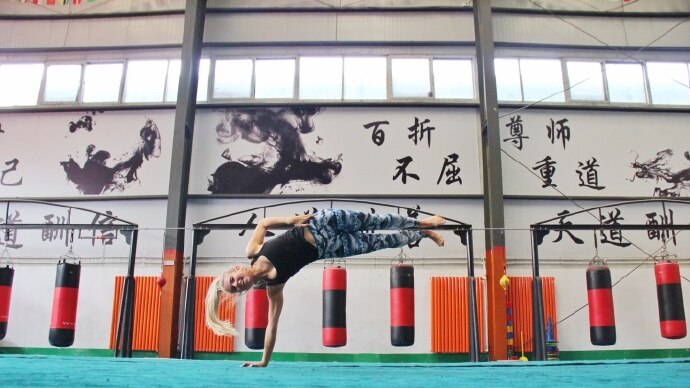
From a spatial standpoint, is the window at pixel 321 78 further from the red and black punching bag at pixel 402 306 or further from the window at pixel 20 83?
the window at pixel 20 83

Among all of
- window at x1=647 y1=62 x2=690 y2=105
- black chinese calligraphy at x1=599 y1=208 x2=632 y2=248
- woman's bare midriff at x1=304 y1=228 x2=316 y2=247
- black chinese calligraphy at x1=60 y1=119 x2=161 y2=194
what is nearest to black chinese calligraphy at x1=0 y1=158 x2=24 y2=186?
black chinese calligraphy at x1=60 y1=119 x2=161 y2=194

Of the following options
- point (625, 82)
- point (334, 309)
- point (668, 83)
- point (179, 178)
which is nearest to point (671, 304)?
point (334, 309)

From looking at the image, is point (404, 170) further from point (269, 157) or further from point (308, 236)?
point (308, 236)

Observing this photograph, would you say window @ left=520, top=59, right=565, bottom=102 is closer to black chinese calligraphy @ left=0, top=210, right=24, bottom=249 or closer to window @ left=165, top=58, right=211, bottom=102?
window @ left=165, top=58, right=211, bottom=102

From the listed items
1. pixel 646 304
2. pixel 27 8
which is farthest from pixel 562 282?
pixel 27 8

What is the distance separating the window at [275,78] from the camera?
873 centimetres

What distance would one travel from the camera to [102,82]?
29.0 ft

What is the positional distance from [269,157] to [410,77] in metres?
2.52

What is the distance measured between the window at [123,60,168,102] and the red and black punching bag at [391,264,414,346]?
493 centimetres

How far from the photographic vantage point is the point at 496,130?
8055mm

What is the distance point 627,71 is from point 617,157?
1.48 metres

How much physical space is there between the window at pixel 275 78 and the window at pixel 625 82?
501 centimetres

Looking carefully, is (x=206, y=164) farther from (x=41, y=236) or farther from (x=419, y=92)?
(x=419, y=92)

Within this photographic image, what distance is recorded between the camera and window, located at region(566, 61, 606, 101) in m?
8.71
